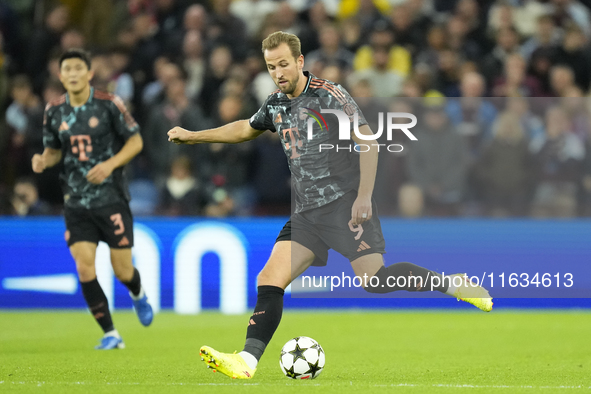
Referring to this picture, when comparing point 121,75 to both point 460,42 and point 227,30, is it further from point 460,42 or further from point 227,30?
point 460,42

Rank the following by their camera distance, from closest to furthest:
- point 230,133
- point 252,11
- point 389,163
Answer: point 230,133
point 389,163
point 252,11

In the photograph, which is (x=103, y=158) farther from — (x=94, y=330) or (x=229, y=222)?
(x=229, y=222)

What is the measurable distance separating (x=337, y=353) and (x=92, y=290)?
221 centimetres

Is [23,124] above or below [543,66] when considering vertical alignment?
below

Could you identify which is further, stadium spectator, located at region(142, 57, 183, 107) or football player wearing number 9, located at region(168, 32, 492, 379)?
stadium spectator, located at region(142, 57, 183, 107)

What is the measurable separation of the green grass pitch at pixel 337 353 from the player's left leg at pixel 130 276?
0.30 metres

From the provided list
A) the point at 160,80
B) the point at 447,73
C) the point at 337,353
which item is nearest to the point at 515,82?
the point at 447,73

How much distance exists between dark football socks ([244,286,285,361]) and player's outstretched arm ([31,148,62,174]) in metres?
2.85

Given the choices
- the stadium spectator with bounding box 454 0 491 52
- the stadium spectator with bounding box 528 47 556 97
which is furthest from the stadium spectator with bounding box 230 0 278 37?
the stadium spectator with bounding box 528 47 556 97

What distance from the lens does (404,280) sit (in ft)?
19.1

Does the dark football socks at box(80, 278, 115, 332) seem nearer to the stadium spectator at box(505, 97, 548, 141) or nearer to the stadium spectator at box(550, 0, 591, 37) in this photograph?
the stadium spectator at box(505, 97, 548, 141)

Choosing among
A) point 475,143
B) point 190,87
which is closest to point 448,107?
point 475,143

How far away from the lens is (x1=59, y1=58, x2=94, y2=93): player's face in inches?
298

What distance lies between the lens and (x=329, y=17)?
1341 cm
